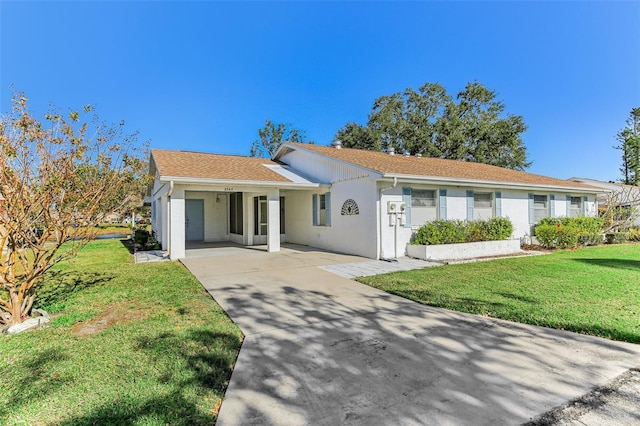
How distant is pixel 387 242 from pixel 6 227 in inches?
353

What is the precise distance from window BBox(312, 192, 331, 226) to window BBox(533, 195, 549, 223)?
9.52m

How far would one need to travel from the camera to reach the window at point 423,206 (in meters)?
11.0

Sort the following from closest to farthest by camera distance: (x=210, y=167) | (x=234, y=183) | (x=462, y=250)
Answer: (x=462, y=250)
(x=234, y=183)
(x=210, y=167)

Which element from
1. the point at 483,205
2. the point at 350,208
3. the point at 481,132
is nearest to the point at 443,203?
the point at 483,205

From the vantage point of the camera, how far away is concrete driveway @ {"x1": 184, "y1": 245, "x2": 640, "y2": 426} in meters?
2.42

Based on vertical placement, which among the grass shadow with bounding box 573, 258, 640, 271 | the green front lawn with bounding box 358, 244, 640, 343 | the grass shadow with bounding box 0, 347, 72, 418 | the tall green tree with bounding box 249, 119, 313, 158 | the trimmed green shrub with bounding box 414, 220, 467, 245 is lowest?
the grass shadow with bounding box 0, 347, 72, 418

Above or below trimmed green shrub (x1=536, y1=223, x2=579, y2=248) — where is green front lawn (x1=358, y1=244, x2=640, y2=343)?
below

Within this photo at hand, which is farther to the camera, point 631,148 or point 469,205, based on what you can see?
point 631,148

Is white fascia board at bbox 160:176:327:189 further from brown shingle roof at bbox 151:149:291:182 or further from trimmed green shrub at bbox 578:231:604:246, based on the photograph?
trimmed green shrub at bbox 578:231:604:246

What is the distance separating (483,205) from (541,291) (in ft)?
24.6

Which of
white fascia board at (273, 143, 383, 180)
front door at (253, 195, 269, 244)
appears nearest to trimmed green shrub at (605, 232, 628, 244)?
white fascia board at (273, 143, 383, 180)

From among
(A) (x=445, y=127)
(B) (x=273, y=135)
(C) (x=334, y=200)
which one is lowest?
(C) (x=334, y=200)

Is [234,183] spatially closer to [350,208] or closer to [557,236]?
[350,208]

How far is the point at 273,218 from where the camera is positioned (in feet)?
39.0
